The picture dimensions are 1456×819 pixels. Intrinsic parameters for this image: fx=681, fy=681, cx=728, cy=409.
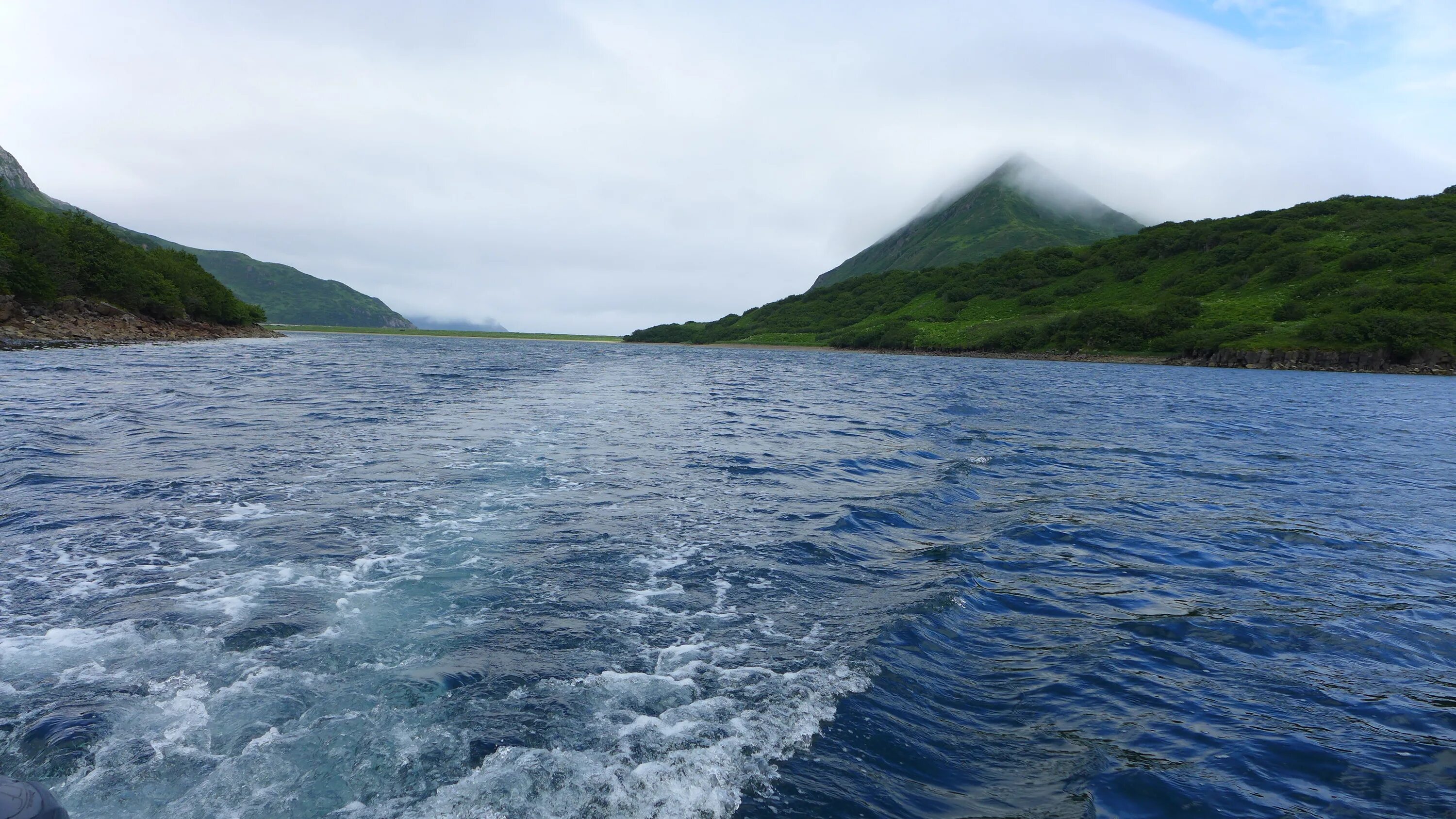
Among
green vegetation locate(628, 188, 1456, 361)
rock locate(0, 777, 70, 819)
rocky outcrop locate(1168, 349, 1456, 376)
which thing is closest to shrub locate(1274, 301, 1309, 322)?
green vegetation locate(628, 188, 1456, 361)

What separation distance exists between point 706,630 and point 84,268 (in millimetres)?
95065

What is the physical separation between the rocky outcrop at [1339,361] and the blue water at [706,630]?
84619 mm

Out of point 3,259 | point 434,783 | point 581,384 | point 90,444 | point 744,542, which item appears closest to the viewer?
point 434,783

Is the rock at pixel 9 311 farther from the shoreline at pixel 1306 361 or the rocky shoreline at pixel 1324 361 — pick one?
the rocky shoreline at pixel 1324 361

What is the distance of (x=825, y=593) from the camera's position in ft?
34.3

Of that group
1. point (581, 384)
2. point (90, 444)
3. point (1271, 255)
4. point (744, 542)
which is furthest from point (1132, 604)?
point (1271, 255)

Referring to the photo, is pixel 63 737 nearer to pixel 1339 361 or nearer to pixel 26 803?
pixel 26 803

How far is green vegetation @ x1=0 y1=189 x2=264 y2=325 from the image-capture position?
199ft

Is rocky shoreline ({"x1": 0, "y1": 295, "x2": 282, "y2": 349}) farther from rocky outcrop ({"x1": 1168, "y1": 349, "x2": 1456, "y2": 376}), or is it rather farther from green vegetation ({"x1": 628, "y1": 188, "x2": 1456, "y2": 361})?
rocky outcrop ({"x1": 1168, "y1": 349, "x2": 1456, "y2": 376})

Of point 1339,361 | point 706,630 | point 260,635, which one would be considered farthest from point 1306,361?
point 260,635

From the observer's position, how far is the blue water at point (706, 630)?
5.91m

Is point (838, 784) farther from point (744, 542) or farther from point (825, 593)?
point (744, 542)

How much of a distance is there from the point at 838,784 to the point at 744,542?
270 inches

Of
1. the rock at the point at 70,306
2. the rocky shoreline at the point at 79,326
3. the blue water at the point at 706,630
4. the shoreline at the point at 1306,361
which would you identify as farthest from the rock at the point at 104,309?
the shoreline at the point at 1306,361
